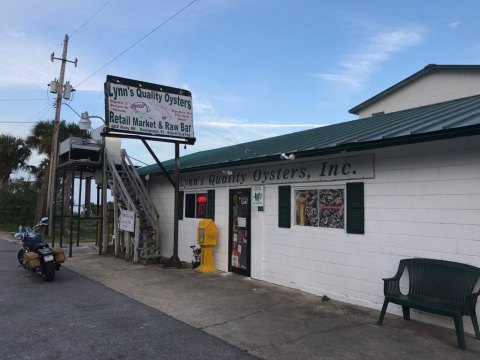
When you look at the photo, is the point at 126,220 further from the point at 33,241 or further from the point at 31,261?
the point at 31,261

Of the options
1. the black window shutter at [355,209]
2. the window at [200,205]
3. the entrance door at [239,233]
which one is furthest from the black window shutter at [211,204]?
the black window shutter at [355,209]

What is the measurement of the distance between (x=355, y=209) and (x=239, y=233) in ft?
11.6

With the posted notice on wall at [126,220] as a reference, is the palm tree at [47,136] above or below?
above

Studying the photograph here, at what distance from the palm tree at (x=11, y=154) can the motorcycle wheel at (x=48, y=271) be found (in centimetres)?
2779

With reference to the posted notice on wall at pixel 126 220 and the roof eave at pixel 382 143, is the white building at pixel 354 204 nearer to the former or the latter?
the roof eave at pixel 382 143

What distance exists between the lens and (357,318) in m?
6.48

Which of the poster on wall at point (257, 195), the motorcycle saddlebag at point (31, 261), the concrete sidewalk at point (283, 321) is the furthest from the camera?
the poster on wall at point (257, 195)

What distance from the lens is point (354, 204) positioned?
752 centimetres

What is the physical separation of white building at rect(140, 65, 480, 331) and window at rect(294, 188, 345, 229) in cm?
2

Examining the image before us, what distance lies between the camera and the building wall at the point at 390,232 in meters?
5.98

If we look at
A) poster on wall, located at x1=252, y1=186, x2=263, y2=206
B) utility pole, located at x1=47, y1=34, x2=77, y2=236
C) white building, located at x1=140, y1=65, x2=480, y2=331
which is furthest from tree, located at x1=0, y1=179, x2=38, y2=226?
poster on wall, located at x1=252, y1=186, x2=263, y2=206

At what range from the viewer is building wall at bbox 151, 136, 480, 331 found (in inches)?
236

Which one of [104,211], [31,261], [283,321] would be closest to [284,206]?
[283,321]

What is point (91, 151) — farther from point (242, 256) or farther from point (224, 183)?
point (242, 256)
